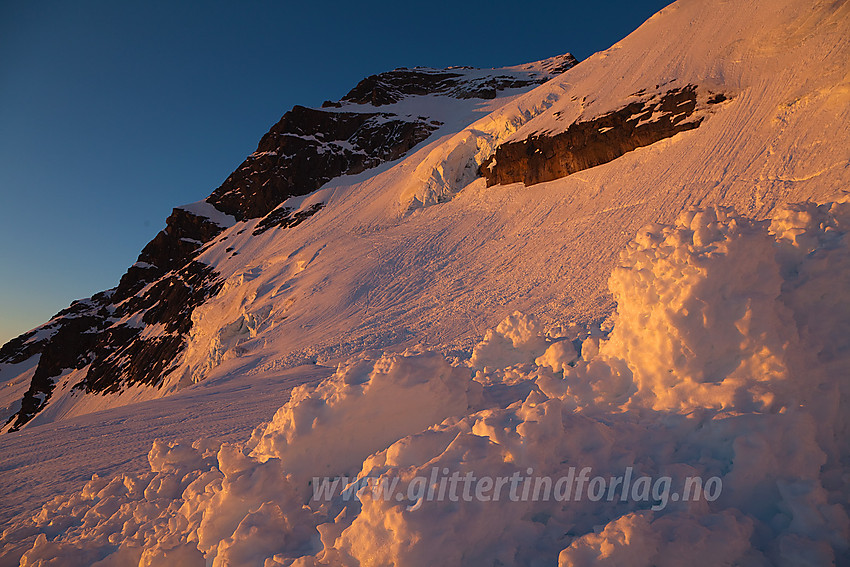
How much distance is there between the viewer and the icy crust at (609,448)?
7.04ft

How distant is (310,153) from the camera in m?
42.6

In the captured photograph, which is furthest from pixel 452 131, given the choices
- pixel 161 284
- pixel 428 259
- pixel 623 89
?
pixel 161 284

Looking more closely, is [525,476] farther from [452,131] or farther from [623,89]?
[452,131]

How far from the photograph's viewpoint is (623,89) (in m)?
19.6

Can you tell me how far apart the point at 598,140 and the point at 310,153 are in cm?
3185

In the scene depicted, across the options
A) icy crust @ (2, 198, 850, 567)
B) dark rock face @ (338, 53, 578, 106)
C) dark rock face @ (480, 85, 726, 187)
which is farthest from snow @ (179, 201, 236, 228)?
icy crust @ (2, 198, 850, 567)

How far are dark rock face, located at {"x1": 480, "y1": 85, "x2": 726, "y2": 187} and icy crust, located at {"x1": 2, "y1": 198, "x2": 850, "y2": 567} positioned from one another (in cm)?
1511

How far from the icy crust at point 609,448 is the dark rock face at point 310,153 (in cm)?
3677

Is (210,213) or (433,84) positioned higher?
(433,84)

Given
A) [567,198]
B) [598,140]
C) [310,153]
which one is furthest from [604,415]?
[310,153]

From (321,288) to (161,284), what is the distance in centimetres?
3069

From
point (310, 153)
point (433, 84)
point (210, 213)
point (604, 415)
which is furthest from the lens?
point (433, 84)

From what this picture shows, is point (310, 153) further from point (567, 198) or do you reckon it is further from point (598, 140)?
point (567, 198)

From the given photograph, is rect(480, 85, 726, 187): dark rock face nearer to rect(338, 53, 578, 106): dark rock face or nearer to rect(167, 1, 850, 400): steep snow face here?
rect(167, 1, 850, 400): steep snow face
